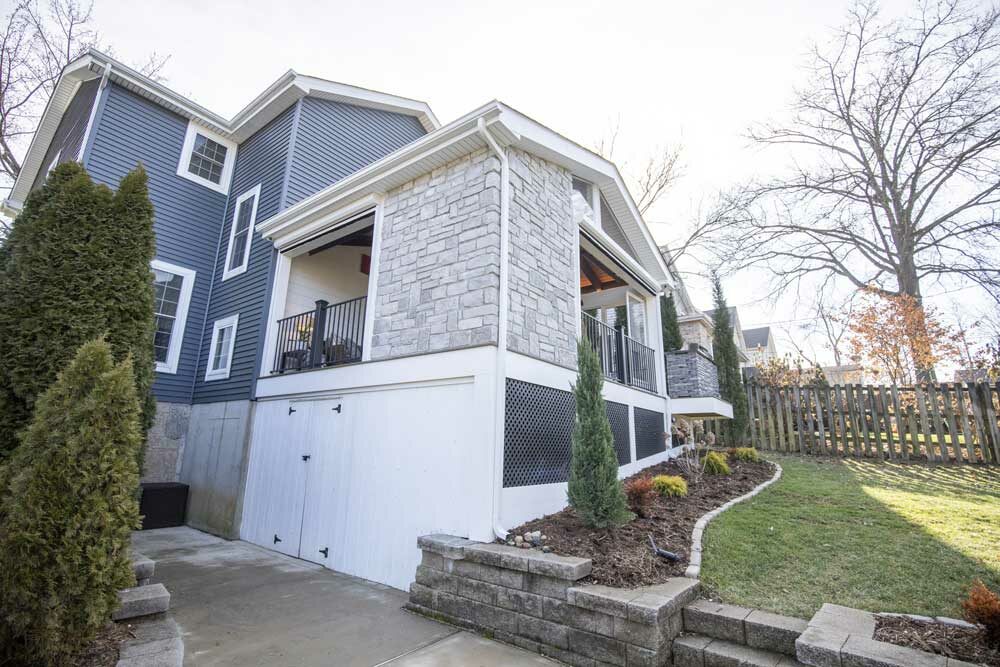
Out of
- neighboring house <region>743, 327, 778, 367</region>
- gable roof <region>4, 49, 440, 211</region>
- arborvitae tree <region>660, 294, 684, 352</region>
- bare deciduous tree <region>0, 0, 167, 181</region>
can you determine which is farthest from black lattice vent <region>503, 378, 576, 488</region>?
neighboring house <region>743, 327, 778, 367</region>

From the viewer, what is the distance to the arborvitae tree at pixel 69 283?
3.44 meters

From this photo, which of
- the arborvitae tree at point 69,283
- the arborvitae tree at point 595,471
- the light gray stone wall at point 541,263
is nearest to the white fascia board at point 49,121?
the arborvitae tree at point 69,283

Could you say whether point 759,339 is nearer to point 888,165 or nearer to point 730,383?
point 888,165

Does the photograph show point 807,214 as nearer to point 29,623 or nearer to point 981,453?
point 981,453

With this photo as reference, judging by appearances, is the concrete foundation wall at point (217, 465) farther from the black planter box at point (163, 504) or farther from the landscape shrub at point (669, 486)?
Answer: the landscape shrub at point (669, 486)

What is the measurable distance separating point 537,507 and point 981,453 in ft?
30.0

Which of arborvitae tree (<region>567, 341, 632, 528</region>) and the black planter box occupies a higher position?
arborvitae tree (<region>567, 341, 632, 528</region>)

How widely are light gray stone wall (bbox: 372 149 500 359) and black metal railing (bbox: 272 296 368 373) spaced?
1.15 m

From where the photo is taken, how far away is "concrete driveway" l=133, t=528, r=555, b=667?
3234 millimetres

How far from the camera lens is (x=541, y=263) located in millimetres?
5746

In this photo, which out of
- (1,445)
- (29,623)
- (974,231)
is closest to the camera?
(29,623)

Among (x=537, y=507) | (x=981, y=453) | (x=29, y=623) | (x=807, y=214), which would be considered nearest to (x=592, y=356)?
(x=537, y=507)

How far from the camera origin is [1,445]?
10.9 ft

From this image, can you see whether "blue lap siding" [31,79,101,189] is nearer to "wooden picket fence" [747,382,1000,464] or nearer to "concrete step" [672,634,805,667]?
"concrete step" [672,634,805,667]
